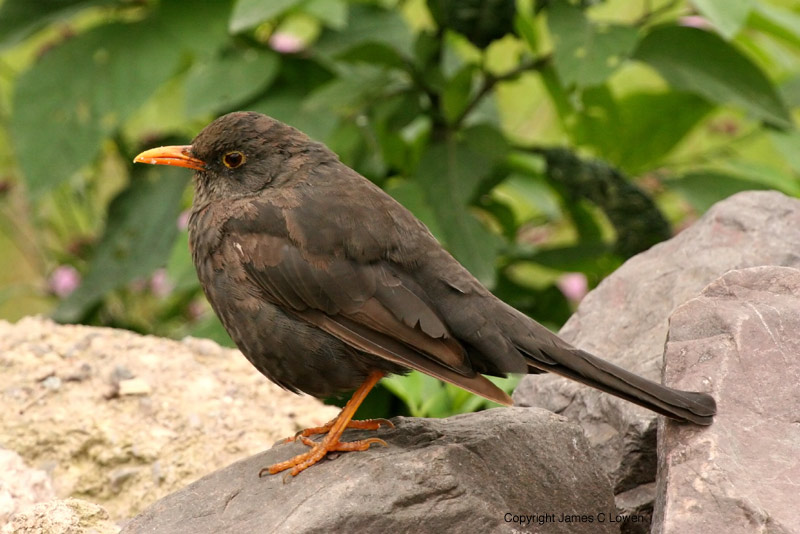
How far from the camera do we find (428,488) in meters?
3.29

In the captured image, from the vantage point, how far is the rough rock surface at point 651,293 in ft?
13.4

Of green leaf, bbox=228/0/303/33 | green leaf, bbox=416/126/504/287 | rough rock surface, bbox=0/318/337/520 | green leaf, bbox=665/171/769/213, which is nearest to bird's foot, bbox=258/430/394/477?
rough rock surface, bbox=0/318/337/520

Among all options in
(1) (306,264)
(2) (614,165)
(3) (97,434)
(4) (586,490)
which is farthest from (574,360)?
(2) (614,165)

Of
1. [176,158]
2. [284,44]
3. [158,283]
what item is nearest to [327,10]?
[284,44]

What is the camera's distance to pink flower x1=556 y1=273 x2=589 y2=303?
7.25m

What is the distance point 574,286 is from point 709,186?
149 cm

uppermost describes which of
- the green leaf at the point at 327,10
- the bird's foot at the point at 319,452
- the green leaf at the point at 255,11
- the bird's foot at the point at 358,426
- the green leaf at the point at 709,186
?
the green leaf at the point at 255,11

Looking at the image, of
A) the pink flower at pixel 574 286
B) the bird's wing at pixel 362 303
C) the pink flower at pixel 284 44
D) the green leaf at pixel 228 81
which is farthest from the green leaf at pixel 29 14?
the pink flower at pixel 574 286

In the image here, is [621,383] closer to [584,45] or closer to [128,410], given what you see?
[128,410]

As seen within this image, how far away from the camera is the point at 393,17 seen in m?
6.34

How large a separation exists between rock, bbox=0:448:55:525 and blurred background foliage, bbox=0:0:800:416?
4.99 feet

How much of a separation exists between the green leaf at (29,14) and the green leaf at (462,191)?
2220 mm

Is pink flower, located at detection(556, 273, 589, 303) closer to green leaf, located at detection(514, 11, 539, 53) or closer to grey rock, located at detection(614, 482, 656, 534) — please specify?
green leaf, located at detection(514, 11, 539, 53)

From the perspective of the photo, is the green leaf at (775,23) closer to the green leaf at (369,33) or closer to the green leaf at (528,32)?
the green leaf at (528,32)
